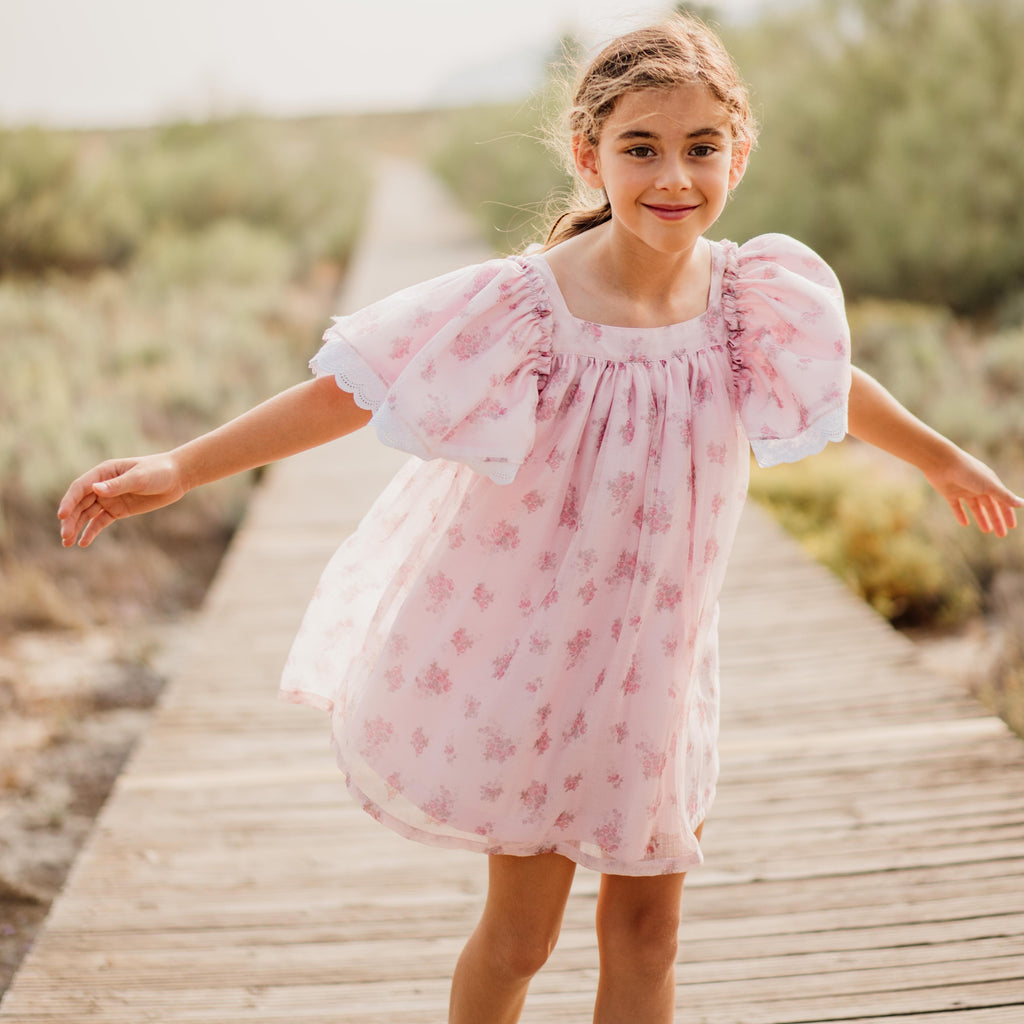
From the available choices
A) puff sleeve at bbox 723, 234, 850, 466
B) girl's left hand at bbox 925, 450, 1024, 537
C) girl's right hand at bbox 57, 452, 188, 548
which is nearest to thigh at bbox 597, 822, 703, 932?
puff sleeve at bbox 723, 234, 850, 466

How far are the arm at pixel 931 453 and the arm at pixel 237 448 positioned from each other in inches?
31.4

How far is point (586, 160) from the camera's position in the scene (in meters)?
1.71

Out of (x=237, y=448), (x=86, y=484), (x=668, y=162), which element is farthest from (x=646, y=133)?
(x=86, y=484)

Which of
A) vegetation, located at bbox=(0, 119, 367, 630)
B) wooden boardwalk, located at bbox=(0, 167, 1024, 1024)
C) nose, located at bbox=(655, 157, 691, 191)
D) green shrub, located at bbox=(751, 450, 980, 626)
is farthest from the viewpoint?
vegetation, located at bbox=(0, 119, 367, 630)

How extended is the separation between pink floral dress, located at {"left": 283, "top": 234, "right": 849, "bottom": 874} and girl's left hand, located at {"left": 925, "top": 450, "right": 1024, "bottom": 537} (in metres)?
0.36

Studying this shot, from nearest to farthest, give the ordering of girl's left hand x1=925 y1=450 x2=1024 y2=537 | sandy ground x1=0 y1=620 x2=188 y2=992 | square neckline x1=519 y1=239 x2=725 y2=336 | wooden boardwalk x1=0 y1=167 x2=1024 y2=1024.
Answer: square neckline x1=519 y1=239 x2=725 y2=336
girl's left hand x1=925 y1=450 x2=1024 y2=537
wooden boardwalk x1=0 y1=167 x2=1024 y2=1024
sandy ground x1=0 y1=620 x2=188 y2=992

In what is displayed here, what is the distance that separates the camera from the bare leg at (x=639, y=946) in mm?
1710

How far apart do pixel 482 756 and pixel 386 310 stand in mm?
665

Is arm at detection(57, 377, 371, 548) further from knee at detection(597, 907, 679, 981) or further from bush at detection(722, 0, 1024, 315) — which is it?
bush at detection(722, 0, 1024, 315)

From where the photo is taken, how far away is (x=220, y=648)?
3.94 metres

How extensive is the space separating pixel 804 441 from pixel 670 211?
1.23 feet

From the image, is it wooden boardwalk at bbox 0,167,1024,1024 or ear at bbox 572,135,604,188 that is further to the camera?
wooden boardwalk at bbox 0,167,1024,1024

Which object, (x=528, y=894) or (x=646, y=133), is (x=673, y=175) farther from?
(x=528, y=894)

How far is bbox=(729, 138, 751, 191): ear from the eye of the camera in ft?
5.56
